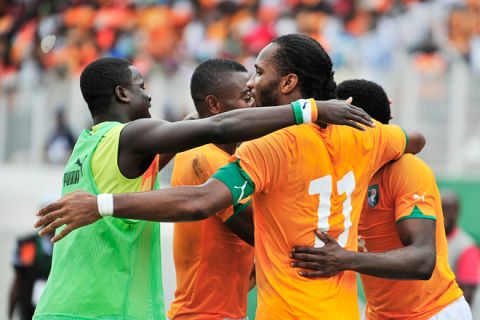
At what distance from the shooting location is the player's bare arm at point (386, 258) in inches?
168

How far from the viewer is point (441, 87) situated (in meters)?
11.8

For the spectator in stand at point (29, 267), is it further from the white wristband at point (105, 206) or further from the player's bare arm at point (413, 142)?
the white wristband at point (105, 206)

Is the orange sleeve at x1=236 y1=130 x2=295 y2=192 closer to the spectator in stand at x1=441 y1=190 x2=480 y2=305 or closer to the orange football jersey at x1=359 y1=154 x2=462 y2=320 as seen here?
the orange football jersey at x1=359 y1=154 x2=462 y2=320

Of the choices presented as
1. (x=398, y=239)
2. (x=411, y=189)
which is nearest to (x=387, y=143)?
(x=411, y=189)

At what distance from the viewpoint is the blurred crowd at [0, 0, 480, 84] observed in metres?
12.1

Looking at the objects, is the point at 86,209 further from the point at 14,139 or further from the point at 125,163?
the point at 14,139

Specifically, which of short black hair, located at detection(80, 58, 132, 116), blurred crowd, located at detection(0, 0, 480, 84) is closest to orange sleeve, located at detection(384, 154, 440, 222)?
short black hair, located at detection(80, 58, 132, 116)

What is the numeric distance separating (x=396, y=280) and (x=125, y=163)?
1.45m

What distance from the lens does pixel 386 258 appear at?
446cm

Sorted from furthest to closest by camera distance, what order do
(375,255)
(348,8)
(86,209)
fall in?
(348,8) < (375,255) < (86,209)

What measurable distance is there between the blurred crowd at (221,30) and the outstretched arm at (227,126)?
7.78 metres

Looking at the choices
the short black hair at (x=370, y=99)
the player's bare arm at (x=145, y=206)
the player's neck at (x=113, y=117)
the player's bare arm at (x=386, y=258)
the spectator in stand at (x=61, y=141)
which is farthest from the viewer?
the spectator in stand at (x=61, y=141)

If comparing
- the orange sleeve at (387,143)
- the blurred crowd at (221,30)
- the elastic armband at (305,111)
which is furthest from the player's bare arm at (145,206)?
the blurred crowd at (221,30)

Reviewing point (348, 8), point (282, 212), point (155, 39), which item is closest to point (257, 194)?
point (282, 212)
